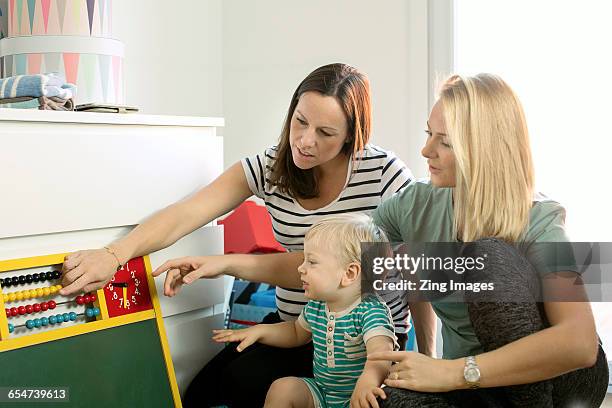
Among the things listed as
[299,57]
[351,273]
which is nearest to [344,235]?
[351,273]

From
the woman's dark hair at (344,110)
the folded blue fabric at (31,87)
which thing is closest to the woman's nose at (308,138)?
the woman's dark hair at (344,110)

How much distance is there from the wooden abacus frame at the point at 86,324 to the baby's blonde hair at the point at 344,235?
0.37 m

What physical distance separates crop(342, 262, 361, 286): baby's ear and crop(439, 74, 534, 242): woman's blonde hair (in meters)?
0.21

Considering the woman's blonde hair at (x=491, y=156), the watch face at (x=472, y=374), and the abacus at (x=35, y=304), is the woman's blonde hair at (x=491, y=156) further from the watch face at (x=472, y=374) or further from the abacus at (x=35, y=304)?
the abacus at (x=35, y=304)

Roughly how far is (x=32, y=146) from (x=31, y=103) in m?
0.12

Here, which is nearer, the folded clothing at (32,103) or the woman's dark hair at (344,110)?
the folded clothing at (32,103)

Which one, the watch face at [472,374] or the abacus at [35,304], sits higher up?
the abacus at [35,304]

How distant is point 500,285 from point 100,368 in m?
0.76

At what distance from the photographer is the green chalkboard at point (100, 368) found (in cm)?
141

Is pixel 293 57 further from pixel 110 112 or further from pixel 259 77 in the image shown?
pixel 110 112

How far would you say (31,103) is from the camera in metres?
1.50

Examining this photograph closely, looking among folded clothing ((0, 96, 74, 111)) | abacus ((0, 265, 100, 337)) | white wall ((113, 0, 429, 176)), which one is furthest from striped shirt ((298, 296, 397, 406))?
white wall ((113, 0, 429, 176))

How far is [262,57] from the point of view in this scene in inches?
108

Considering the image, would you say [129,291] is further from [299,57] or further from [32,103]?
[299,57]
